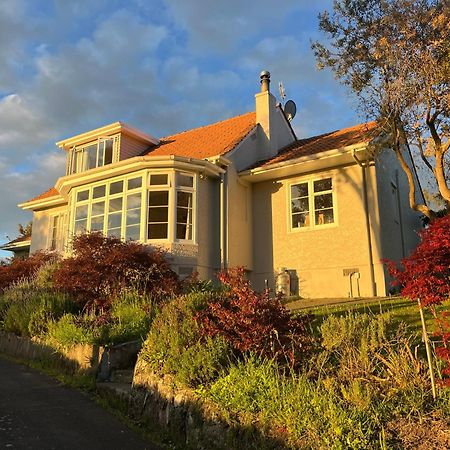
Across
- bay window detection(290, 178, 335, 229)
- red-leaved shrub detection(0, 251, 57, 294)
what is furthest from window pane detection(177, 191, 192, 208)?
red-leaved shrub detection(0, 251, 57, 294)

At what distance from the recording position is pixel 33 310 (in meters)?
9.30

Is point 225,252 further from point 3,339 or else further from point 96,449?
point 96,449

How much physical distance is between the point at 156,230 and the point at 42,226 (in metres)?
9.90

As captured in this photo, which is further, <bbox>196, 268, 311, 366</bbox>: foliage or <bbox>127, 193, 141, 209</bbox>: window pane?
<bbox>127, 193, 141, 209</bbox>: window pane

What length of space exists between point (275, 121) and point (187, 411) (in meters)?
15.3

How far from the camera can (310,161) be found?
14734mm

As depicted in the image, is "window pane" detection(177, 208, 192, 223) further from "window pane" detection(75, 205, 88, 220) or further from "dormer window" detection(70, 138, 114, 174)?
Result: "dormer window" detection(70, 138, 114, 174)

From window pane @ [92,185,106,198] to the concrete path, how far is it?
1030 centimetres

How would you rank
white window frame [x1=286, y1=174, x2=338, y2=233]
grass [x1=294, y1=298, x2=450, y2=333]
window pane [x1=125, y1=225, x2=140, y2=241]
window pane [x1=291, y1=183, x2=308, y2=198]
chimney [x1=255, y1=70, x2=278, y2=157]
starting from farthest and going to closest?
chimney [x1=255, y1=70, x2=278, y2=157] → window pane [x1=291, y1=183, x2=308, y2=198] → window pane [x1=125, y1=225, x2=140, y2=241] → white window frame [x1=286, y1=174, x2=338, y2=233] → grass [x1=294, y1=298, x2=450, y2=333]

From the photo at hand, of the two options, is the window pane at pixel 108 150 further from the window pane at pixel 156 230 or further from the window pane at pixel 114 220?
the window pane at pixel 156 230

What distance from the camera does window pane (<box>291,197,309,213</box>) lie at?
617 inches

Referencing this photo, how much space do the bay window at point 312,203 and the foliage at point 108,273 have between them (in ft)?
17.9

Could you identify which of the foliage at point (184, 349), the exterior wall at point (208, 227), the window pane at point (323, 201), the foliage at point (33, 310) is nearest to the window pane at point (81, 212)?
the exterior wall at point (208, 227)

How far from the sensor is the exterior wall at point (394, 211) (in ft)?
48.3
